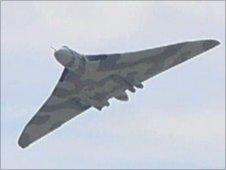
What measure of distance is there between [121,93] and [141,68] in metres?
3.01

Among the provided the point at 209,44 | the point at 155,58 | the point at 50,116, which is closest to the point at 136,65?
the point at 155,58

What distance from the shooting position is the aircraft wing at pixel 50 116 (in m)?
89.6

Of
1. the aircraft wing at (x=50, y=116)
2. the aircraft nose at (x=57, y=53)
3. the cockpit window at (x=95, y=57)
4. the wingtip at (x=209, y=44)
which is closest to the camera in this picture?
the aircraft nose at (x=57, y=53)

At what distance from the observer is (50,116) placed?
302ft

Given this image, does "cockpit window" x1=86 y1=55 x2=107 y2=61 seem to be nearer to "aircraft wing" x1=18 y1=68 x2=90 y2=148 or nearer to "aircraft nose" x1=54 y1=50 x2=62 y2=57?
"aircraft nose" x1=54 y1=50 x2=62 y2=57

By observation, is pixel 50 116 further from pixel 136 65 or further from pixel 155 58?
pixel 155 58

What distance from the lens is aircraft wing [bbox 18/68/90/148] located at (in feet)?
294

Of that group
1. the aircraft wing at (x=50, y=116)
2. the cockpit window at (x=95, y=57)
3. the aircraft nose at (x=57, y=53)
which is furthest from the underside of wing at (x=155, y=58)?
the aircraft wing at (x=50, y=116)

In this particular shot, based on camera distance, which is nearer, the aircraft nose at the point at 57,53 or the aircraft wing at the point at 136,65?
the aircraft nose at the point at 57,53

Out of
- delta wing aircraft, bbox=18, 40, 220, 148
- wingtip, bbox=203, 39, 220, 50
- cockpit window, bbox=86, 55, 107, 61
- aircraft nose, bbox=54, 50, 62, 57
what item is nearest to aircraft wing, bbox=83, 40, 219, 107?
delta wing aircraft, bbox=18, 40, 220, 148

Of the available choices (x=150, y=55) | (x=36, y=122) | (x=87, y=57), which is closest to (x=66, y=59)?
(x=87, y=57)

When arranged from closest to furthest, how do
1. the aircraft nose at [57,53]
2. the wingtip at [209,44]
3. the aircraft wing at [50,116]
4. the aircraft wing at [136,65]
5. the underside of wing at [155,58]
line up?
the aircraft nose at [57,53] < the wingtip at [209,44] < the aircraft wing at [136,65] < the underside of wing at [155,58] < the aircraft wing at [50,116]

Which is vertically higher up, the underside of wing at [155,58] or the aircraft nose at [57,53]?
the underside of wing at [155,58]

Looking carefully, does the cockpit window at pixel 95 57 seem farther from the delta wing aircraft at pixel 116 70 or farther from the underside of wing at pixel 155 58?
the underside of wing at pixel 155 58
